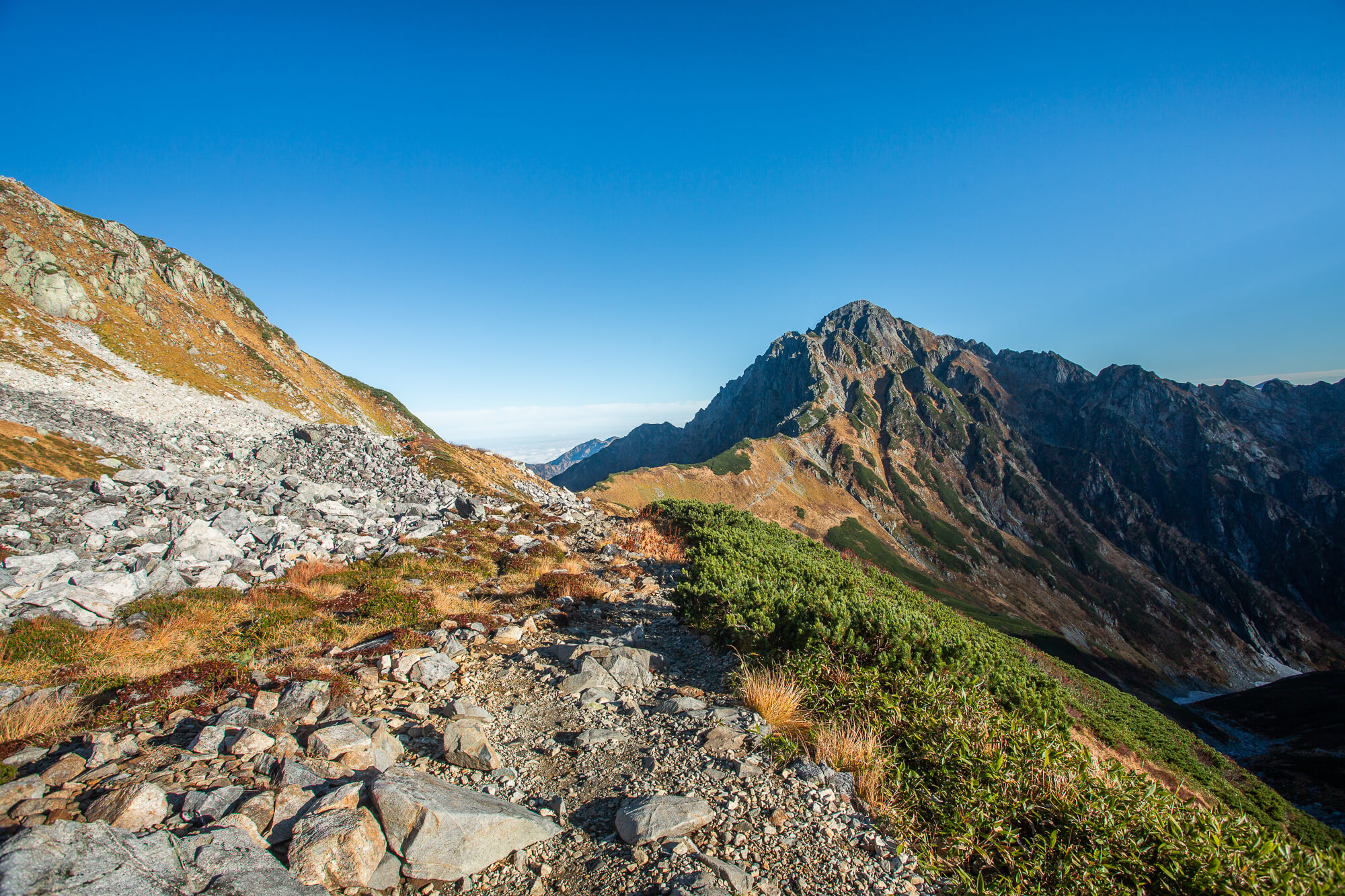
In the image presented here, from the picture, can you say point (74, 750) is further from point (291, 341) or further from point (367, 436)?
point (291, 341)

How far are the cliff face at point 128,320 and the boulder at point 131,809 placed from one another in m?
40.3

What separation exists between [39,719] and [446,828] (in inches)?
223

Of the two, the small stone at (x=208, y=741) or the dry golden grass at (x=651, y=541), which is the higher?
the small stone at (x=208, y=741)

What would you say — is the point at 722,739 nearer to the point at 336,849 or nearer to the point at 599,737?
the point at 599,737

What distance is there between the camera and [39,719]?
5957 millimetres

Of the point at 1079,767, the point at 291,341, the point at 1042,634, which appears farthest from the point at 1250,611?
the point at 291,341

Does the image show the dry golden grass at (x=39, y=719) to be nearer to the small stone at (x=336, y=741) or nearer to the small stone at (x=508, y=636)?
the small stone at (x=336, y=741)

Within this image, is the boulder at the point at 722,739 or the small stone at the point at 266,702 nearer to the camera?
the boulder at the point at 722,739

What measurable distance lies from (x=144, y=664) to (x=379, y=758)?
18.0ft

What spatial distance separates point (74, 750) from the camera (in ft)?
17.7

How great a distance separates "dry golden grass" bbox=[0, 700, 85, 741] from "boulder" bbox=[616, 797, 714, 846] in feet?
22.0

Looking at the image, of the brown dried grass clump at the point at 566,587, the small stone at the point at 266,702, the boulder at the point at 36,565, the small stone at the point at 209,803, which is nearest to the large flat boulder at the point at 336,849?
the small stone at the point at 209,803

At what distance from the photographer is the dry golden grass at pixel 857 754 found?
569 cm

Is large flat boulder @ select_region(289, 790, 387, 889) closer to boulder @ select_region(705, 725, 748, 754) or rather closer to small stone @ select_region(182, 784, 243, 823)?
small stone @ select_region(182, 784, 243, 823)
